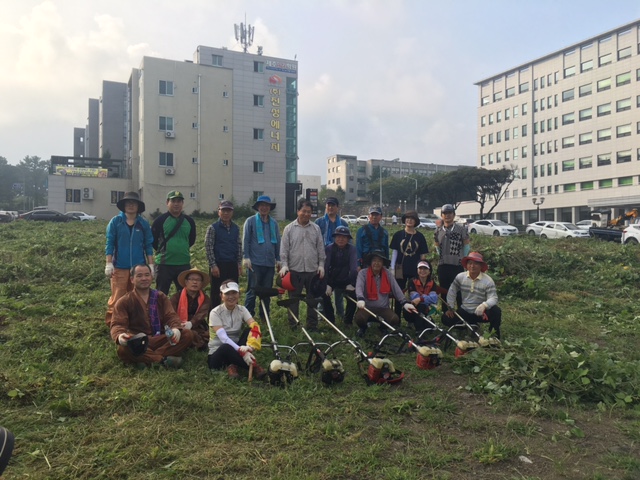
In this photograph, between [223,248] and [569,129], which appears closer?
[223,248]

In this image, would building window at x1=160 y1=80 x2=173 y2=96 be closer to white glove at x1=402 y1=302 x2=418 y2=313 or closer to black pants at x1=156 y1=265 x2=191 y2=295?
black pants at x1=156 y1=265 x2=191 y2=295

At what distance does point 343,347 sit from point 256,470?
119 inches

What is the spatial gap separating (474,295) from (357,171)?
323 feet

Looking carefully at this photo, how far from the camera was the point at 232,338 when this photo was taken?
17.2ft

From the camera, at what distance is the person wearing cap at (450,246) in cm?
703

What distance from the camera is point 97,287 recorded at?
10234mm

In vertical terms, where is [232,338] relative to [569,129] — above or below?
below

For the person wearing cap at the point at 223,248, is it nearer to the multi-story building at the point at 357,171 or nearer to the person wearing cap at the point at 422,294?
the person wearing cap at the point at 422,294

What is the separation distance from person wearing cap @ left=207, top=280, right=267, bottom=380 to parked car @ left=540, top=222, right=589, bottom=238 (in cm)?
2626

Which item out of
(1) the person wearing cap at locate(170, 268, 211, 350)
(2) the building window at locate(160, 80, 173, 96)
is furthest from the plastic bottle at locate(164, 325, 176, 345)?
(2) the building window at locate(160, 80, 173, 96)

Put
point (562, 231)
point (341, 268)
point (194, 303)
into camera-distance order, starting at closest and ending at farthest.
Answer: point (194, 303) → point (341, 268) → point (562, 231)

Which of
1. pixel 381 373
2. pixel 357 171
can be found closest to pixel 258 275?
pixel 381 373

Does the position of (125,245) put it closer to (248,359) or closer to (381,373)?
(248,359)

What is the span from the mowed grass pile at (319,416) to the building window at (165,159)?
35.1 meters
